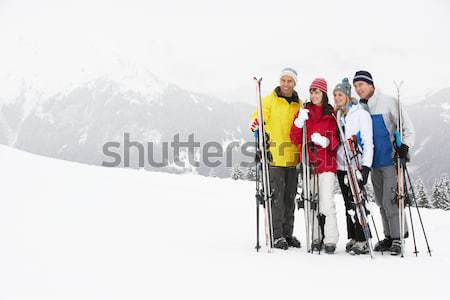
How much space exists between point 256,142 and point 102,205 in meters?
4.26

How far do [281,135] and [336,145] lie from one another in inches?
36.4

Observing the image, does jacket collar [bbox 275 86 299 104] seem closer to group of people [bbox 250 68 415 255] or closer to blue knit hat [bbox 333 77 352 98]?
group of people [bbox 250 68 415 255]

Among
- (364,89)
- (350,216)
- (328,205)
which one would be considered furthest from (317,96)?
(350,216)

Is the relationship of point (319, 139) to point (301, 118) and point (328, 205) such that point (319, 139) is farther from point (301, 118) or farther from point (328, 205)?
point (328, 205)

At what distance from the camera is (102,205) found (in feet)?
32.2

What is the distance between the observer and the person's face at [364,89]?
706 centimetres

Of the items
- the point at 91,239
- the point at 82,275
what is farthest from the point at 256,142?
the point at 82,275

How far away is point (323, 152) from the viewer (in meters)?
6.87

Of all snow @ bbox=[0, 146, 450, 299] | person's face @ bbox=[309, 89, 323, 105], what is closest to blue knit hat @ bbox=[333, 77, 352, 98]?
person's face @ bbox=[309, 89, 323, 105]

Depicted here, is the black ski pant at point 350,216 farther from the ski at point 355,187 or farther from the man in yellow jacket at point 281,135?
the man in yellow jacket at point 281,135

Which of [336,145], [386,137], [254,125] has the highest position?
[254,125]

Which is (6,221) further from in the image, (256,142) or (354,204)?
(354,204)

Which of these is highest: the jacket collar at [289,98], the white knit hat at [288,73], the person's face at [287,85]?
the white knit hat at [288,73]

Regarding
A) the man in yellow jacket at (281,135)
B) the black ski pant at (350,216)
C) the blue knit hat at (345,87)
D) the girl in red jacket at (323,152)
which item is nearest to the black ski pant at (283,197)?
the man in yellow jacket at (281,135)
